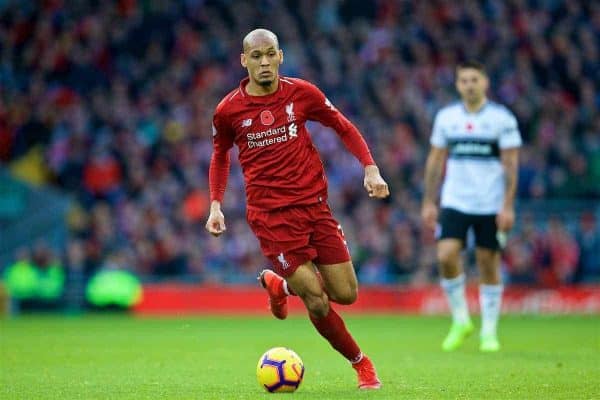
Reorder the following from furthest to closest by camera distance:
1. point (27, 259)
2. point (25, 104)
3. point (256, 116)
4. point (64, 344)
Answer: point (25, 104) → point (27, 259) → point (64, 344) → point (256, 116)

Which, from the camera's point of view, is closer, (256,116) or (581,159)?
(256,116)

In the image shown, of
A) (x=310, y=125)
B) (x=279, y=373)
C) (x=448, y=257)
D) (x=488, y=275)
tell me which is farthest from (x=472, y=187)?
(x=310, y=125)

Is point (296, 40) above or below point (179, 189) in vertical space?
above

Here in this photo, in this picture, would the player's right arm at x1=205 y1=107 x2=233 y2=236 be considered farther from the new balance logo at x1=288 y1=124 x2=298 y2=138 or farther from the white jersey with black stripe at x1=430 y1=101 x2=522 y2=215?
the white jersey with black stripe at x1=430 y1=101 x2=522 y2=215

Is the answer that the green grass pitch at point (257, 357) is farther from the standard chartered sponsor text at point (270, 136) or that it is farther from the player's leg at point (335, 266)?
the standard chartered sponsor text at point (270, 136)

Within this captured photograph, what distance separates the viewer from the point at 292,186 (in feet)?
27.6

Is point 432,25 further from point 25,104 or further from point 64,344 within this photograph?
point 64,344

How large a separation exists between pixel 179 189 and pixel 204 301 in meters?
2.51

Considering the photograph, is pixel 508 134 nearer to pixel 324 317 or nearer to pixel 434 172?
pixel 434 172

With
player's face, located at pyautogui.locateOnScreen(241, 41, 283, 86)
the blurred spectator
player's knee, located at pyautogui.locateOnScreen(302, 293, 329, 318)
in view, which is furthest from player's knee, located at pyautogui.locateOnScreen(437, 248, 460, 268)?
the blurred spectator

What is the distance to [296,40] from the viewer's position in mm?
25703

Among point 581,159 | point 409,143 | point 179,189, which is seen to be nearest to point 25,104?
point 179,189

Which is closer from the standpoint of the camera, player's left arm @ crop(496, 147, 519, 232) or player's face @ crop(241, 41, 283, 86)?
player's face @ crop(241, 41, 283, 86)

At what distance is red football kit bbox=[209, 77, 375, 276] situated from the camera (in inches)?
331
